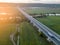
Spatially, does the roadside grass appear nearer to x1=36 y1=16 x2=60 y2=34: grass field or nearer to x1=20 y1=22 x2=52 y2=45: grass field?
x1=20 y1=22 x2=52 y2=45: grass field

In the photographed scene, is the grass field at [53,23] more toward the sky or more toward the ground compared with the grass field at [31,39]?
more toward the ground

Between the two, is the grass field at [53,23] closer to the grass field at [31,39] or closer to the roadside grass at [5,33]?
the grass field at [31,39]

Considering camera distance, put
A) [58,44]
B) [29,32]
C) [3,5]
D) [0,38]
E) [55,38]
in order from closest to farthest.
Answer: [58,44]
[55,38]
[0,38]
[29,32]
[3,5]

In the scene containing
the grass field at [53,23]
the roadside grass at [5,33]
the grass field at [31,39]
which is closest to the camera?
→ the grass field at [31,39]

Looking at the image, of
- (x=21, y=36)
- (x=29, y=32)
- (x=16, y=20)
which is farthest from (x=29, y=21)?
(x=21, y=36)

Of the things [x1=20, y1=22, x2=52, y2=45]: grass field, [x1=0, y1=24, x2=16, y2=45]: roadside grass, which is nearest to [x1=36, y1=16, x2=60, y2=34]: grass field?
[x1=20, y1=22, x2=52, y2=45]: grass field

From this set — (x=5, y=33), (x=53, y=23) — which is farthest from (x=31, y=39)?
(x=53, y=23)

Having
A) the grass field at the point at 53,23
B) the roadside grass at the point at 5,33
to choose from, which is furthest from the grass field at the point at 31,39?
the grass field at the point at 53,23

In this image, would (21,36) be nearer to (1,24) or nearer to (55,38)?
(55,38)

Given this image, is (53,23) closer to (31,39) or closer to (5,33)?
(5,33)

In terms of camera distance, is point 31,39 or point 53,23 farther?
point 53,23

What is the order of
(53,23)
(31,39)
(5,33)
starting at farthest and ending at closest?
(53,23) → (5,33) → (31,39)
